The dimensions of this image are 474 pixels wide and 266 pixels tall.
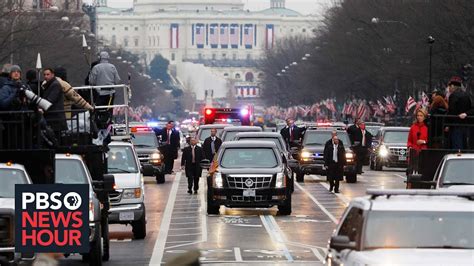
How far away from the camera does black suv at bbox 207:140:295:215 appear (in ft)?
111

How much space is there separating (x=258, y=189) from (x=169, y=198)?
7.95m

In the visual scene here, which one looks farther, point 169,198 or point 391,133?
point 391,133

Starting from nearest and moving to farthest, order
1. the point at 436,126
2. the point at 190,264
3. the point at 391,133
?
the point at 190,264
the point at 436,126
the point at 391,133

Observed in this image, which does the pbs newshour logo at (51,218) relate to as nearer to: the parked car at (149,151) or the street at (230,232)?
the street at (230,232)

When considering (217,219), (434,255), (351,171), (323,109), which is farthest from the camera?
(323,109)

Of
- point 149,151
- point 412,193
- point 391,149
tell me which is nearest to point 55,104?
point 412,193

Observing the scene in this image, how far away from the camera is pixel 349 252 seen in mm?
14641

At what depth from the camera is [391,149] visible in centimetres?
5800

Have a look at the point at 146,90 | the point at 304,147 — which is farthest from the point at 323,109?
the point at 304,147

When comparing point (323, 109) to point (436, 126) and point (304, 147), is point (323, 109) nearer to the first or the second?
point (304, 147)

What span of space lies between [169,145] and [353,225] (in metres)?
37.6

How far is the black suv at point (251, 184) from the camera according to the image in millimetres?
33875

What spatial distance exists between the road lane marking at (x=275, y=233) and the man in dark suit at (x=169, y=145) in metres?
17.3

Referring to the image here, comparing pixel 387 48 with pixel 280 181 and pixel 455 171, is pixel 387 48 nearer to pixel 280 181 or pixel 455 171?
pixel 280 181
